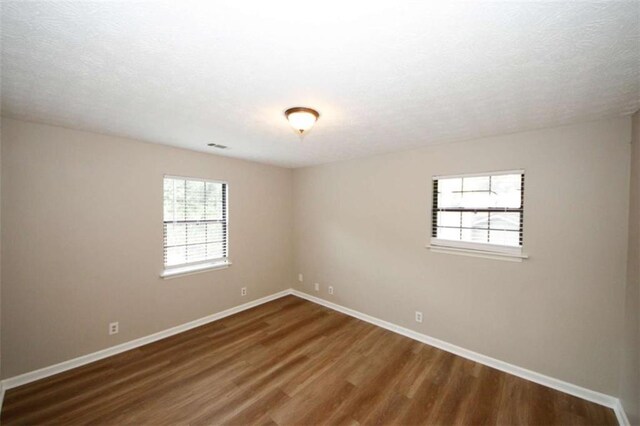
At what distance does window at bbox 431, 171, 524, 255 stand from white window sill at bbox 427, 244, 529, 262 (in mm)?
25

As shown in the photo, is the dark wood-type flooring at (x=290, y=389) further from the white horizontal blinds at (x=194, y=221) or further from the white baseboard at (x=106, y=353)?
the white horizontal blinds at (x=194, y=221)

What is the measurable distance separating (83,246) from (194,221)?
Answer: 1214 millimetres

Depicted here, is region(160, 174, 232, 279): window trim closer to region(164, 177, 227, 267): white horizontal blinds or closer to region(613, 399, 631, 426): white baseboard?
region(164, 177, 227, 267): white horizontal blinds

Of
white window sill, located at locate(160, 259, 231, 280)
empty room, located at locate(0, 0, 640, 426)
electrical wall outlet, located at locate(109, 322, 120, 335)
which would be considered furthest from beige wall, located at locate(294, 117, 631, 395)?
electrical wall outlet, located at locate(109, 322, 120, 335)

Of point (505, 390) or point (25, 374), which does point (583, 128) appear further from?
point (25, 374)

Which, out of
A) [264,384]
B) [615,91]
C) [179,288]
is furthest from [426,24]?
[179,288]

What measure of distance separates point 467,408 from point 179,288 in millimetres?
3545

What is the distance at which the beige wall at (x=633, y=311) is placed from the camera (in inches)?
71.4

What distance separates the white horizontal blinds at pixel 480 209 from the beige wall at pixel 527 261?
112 mm

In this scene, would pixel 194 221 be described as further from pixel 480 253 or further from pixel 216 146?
pixel 480 253

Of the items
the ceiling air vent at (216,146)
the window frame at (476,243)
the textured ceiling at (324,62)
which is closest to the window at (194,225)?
the ceiling air vent at (216,146)

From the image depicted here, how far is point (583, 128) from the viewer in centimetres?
224

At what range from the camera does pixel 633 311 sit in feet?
6.26

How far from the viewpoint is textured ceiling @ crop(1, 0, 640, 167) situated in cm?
106
